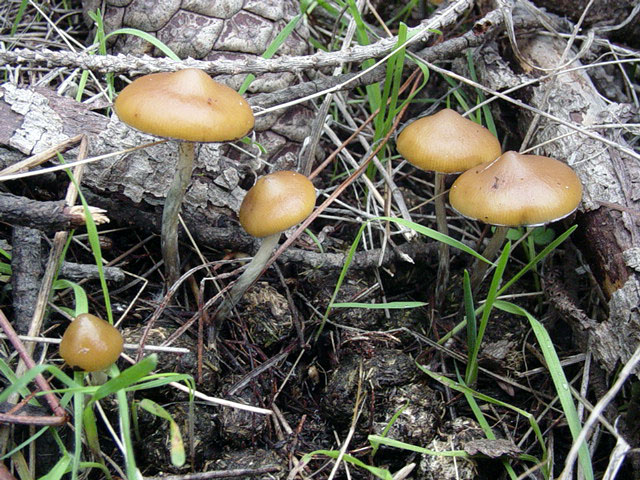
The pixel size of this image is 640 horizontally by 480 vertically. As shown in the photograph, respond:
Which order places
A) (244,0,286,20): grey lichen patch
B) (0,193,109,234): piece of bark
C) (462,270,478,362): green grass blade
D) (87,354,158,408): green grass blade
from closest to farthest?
(87,354,158,408): green grass blade, (0,193,109,234): piece of bark, (462,270,478,362): green grass blade, (244,0,286,20): grey lichen patch

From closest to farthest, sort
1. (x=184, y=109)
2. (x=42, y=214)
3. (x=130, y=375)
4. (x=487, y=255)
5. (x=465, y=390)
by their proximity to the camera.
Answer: (x=130, y=375) < (x=184, y=109) < (x=42, y=214) < (x=465, y=390) < (x=487, y=255)

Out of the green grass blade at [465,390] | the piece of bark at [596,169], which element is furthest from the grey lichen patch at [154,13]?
the green grass blade at [465,390]

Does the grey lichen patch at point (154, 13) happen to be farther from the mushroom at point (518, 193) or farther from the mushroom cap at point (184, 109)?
the mushroom at point (518, 193)

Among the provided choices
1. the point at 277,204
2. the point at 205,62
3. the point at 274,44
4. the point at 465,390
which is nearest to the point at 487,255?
the point at 465,390

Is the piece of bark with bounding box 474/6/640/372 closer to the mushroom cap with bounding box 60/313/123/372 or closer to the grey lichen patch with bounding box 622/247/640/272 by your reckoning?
the grey lichen patch with bounding box 622/247/640/272

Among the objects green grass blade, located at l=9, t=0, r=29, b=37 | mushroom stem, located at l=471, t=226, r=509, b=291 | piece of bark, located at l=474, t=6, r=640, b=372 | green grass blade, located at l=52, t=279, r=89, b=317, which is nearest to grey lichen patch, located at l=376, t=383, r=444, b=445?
mushroom stem, located at l=471, t=226, r=509, b=291

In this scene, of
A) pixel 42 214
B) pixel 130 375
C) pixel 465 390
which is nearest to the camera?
pixel 130 375

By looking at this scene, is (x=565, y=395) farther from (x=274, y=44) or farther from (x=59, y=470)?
(x=274, y=44)
